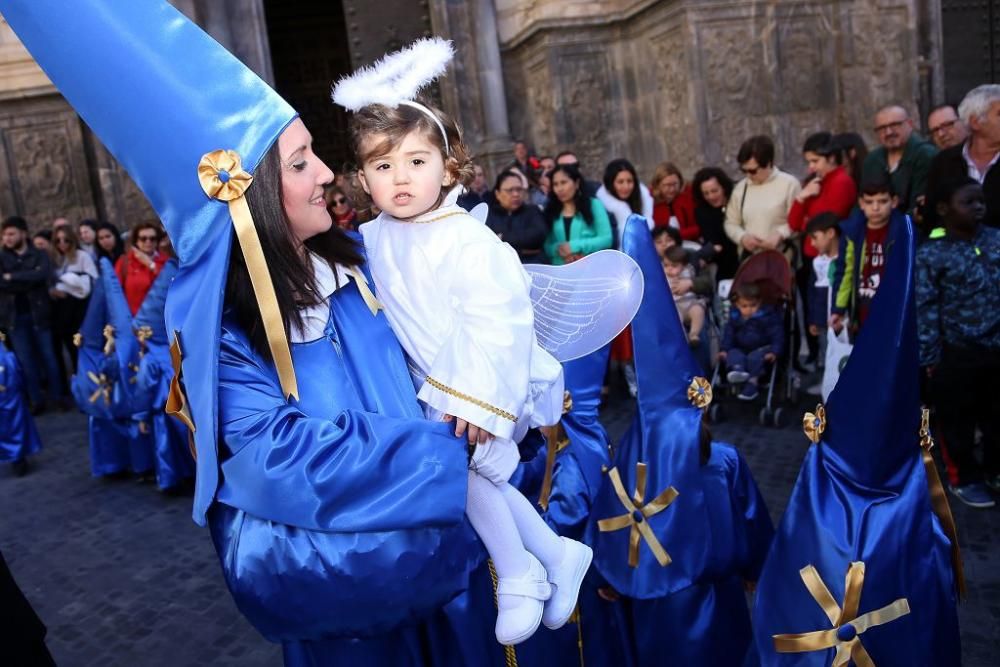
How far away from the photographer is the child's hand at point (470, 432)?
1.66 meters

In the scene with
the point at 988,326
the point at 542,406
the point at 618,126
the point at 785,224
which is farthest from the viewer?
the point at 618,126

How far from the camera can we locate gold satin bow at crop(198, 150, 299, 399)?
1.57 m

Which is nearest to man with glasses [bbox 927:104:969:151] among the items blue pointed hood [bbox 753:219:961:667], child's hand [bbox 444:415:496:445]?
blue pointed hood [bbox 753:219:961:667]

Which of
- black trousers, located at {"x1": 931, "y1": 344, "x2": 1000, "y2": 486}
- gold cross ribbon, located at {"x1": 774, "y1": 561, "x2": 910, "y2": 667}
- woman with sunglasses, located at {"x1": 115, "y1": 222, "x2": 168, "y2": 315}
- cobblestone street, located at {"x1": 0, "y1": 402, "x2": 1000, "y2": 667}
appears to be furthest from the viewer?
woman with sunglasses, located at {"x1": 115, "y1": 222, "x2": 168, "y2": 315}

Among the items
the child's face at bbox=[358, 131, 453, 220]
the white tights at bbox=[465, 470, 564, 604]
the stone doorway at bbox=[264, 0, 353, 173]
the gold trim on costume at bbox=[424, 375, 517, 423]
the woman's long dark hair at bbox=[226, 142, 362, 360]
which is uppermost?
the stone doorway at bbox=[264, 0, 353, 173]

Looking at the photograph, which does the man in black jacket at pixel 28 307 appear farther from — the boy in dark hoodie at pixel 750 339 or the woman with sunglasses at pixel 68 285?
the boy in dark hoodie at pixel 750 339

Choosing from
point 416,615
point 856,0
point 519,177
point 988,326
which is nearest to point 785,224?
point 519,177

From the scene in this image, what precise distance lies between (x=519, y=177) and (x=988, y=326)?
383cm

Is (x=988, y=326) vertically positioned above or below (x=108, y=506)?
above

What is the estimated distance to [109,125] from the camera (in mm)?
1570

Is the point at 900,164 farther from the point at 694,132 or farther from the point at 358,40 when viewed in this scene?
the point at 358,40

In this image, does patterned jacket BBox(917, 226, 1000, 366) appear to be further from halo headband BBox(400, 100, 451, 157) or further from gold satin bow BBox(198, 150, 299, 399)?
gold satin bow BBox(198, 150, 299, 399)

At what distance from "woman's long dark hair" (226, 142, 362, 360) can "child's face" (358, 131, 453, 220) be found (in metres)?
0.29

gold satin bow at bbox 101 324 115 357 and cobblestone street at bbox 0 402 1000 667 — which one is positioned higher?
gold satin bow at bbox 101 324 115 357
